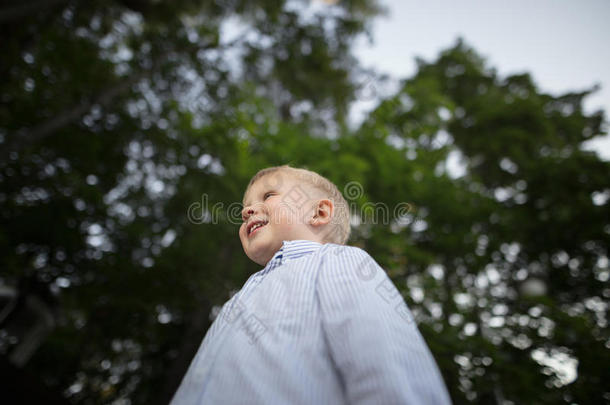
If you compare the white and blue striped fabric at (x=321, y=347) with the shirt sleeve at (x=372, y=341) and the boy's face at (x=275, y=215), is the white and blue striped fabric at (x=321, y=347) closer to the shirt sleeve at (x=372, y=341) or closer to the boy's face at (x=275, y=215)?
the shirt sleeve at (x=372, y=341)

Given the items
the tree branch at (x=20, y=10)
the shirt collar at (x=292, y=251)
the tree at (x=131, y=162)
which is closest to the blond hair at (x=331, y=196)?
the shirt collar at (x=292, y=251)

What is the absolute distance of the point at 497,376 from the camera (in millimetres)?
3150

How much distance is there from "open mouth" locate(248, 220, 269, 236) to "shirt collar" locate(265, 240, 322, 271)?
7.5 inches

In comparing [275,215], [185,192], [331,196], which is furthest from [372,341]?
[185,192]

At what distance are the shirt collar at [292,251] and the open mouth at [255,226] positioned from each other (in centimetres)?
19

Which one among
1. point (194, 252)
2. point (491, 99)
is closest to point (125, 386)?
point (194, 252)

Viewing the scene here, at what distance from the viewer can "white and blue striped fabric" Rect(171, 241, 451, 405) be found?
26.6 inches

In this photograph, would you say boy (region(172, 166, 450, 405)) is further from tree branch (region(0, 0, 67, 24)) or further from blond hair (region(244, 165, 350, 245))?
tree branch (region(0, 0, 67, 24))

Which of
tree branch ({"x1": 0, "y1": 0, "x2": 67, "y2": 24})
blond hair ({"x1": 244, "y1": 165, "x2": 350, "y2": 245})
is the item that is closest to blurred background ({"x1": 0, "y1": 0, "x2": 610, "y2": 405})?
tree branch ({"x1": 0, "y1": 0, "x2": 67, "y2": 24})

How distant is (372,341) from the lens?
71 cm

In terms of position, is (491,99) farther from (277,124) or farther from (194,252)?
(194,252)

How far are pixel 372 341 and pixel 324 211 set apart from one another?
76 centimetres

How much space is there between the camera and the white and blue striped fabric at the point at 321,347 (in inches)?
26.6

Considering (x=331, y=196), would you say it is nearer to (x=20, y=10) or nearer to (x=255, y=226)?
(x=255, y=226)
